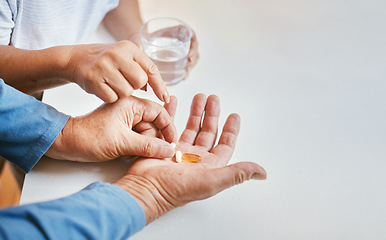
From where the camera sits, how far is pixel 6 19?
692 millimetres

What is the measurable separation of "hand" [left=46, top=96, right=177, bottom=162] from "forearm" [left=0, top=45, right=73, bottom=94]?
10 cm

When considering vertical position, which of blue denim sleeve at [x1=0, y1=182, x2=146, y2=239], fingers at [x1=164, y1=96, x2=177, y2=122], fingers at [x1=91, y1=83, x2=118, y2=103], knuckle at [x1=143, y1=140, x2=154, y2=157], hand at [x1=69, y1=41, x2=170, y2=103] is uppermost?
hand at [x1=69, y1=41, x2=170, y2=103]

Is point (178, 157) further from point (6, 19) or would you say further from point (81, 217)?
point (6, 19)

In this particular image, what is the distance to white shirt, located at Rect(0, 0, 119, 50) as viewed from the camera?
70 centimetres

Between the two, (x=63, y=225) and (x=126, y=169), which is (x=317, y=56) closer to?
(x=126, y=169)

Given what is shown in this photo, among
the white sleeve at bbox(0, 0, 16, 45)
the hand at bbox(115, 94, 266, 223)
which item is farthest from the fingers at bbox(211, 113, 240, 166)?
the white sleeve at bbox(0, 0, 16, 45)

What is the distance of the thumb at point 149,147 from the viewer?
574mm

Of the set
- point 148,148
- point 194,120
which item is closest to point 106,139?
point 148,148

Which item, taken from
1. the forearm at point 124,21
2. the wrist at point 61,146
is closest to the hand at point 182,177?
the wrist at point 61,146

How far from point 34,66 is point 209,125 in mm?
317

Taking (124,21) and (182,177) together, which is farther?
(124,21)

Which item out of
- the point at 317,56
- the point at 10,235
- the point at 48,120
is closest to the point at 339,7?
the point at 317,56

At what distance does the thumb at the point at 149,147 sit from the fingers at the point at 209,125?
0.08 metres

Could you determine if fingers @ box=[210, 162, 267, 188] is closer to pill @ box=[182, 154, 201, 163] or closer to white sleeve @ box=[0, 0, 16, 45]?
pill @ box=[182, 154, 201, 163]
